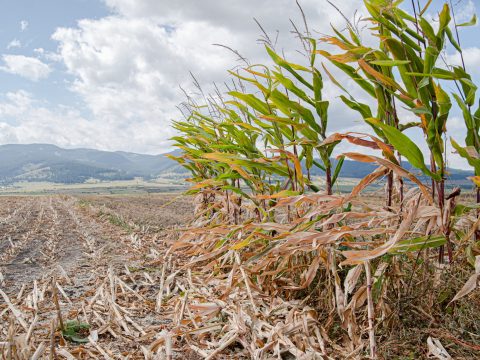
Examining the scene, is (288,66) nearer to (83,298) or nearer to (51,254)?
(83,298)

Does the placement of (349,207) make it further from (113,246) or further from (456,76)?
(113,246)

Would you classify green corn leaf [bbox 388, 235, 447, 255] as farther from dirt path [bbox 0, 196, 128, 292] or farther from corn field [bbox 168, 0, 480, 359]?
dirt path [bbox 0, 196, 128, 292]

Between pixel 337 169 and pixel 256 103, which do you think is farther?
pixel 256 103

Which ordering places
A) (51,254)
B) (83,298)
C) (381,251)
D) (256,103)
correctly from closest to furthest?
(381,251)
(83,298)
(256,103)
(51,254)

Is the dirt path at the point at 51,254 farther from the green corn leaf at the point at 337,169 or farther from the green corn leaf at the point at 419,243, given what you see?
the green corn leaf at the point at 419,243

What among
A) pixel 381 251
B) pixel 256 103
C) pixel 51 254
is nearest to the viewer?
pixel 381 251

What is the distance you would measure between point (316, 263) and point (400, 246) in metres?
0.55

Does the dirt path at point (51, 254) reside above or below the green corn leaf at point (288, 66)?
below

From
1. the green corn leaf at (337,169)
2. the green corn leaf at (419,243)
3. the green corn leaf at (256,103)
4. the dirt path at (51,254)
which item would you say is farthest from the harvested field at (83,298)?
the green corn leaf at (256,103)

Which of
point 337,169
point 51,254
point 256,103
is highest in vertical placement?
point 256,103

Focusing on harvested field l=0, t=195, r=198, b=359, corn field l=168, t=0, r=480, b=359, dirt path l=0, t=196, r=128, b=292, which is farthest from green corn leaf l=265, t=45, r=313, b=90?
dirt path l=0, t=196, r=128, b=292

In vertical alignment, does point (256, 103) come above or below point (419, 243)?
above

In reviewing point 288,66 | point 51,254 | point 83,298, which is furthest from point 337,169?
point 51,254

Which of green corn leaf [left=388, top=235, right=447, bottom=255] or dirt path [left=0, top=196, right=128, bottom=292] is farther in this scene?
dirt path [left=0, top=196, right=128, bottom=292]
